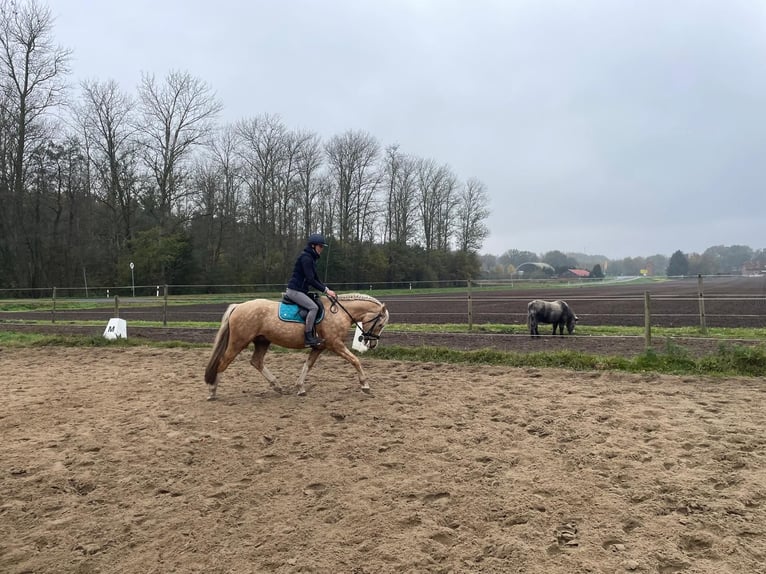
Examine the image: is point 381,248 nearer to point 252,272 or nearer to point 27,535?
point 252,272

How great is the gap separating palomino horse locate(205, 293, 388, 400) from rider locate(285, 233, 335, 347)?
0.48 feet

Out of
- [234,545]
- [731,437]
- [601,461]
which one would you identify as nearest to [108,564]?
[234,545]

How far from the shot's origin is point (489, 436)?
16.1ft

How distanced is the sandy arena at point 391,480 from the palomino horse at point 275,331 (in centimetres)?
49

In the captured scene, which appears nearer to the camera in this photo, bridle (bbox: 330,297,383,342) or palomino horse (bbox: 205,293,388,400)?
palomino horse (bbox: 205,293,388,400)

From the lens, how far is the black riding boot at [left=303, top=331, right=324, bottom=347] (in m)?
6.73

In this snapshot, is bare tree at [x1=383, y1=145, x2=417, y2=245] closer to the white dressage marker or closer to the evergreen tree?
the white dressage marker

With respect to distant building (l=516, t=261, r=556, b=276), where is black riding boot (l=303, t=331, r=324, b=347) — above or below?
below

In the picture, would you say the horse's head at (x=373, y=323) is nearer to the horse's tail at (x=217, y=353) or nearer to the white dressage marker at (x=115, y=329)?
the horse's tail at (x=217, y=353)

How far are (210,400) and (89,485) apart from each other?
2.71 meters

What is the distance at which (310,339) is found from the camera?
673 cm

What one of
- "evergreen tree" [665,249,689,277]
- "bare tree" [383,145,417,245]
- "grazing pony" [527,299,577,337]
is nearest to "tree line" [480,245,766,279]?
"evergreen tree" [665,249,689,277]

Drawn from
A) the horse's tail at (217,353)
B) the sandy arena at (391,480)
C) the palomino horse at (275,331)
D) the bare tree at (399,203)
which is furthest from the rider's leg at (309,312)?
the bare tree at (399,203)

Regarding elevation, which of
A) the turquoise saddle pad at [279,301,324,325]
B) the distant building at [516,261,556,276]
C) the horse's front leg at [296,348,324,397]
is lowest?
the horse's front leg at [296,348,324,397]
